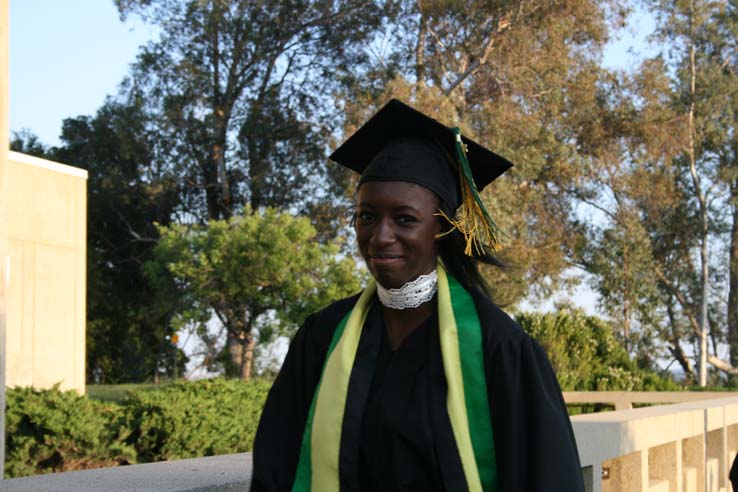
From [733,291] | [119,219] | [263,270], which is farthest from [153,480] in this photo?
[733,291]

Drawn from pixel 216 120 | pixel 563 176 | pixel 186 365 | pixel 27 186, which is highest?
pixel 216 120

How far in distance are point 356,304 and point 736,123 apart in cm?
3444

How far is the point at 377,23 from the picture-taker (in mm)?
32000

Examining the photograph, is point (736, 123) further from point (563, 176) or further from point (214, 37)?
point (214, 37)

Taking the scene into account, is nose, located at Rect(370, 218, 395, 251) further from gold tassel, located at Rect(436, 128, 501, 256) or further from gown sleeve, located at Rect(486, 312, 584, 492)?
gown sleeve, located at Rect(486, 312, 584, 492)

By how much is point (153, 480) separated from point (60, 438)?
20.0 ft

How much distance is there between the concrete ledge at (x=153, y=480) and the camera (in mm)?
2973

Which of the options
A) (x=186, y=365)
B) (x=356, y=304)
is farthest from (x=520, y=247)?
(x=356, y=304)

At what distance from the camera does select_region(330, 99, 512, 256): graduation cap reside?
262cm

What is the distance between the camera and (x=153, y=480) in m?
3.14

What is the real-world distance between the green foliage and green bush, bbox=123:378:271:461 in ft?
17.7

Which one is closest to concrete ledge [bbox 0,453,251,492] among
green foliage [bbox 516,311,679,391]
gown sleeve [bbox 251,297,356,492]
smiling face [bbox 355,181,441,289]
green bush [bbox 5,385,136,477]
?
gown sleeve [bbox 251,297,356,492]

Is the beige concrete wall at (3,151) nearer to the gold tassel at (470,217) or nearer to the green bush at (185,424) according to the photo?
the green bush at (185,424)

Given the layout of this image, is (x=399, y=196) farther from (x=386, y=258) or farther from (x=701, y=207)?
(x=701, y=207)
